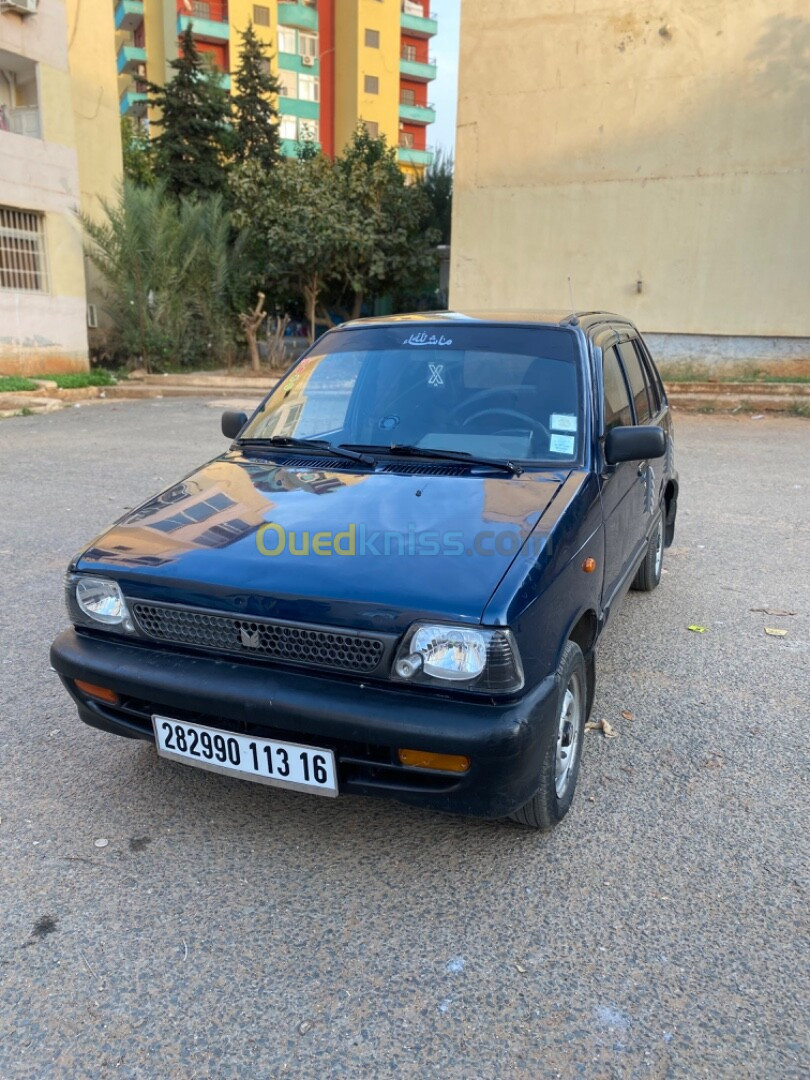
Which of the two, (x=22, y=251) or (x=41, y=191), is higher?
(x=41, y=191)

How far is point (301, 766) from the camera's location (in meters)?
2.34


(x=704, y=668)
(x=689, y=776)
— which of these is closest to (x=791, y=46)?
(x=704, y=668)

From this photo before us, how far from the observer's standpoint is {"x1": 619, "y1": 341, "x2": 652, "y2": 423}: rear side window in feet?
13.4

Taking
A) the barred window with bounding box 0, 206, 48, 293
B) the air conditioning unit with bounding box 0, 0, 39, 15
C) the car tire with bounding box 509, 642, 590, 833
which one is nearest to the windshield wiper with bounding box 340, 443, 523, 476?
the car tire with bounding box 509, 642, 590, 833

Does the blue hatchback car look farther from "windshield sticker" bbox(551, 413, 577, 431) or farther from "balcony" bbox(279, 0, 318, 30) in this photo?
"balcony" bbox(279, 0, 318, 30)

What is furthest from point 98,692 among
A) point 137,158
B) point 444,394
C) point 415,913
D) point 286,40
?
point 286,40

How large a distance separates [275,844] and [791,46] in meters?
16.9

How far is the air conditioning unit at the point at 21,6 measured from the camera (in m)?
14.8

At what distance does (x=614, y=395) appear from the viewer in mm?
3605

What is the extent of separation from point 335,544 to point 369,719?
0.58 meters

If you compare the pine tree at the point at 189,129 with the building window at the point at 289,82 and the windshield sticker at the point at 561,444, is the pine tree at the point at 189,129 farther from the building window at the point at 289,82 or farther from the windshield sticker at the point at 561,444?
the windshield sticker at the point at 561,444

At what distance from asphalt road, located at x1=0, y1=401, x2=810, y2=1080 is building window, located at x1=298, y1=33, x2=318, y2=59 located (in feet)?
147

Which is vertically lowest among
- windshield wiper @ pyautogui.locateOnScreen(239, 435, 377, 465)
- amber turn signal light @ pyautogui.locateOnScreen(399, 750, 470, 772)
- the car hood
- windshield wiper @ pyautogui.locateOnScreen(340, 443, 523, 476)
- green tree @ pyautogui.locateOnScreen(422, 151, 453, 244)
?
amber turn signal light @ pyautogui.locateOnScreen(399, 750, 470, 772)

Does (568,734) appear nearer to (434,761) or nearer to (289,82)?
(434,761)
